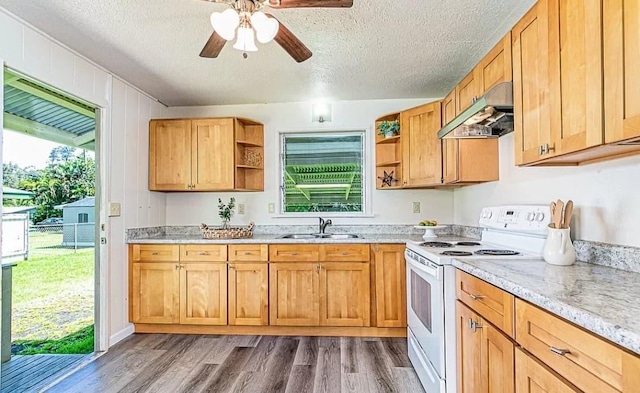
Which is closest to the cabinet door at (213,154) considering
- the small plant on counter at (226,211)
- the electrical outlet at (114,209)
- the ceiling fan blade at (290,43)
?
the small plant on counter at (226,211)

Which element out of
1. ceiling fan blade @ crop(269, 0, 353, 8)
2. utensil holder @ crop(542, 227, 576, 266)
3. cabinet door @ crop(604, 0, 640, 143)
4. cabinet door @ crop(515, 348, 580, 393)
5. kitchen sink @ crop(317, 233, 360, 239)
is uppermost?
ceiling fan blade @ crop(269, 0, 353, 8)

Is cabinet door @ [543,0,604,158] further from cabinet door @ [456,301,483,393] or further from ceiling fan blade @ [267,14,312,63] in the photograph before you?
ceiling fan blade @ [267,14,312,63]

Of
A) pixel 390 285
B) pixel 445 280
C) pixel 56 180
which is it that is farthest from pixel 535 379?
pixel 56 180

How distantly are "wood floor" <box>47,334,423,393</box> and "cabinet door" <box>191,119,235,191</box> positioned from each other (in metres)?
1.48

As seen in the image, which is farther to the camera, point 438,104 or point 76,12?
point 438,104

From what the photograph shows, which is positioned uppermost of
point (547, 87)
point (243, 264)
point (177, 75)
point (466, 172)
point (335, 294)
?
point (177, 75)

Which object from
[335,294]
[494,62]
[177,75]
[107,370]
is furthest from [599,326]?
[177,75]

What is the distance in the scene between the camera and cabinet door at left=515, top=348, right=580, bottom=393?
40.1 inches

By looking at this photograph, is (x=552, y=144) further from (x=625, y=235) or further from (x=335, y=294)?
(x=335, y=294)

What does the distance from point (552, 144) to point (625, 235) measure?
1.65ft

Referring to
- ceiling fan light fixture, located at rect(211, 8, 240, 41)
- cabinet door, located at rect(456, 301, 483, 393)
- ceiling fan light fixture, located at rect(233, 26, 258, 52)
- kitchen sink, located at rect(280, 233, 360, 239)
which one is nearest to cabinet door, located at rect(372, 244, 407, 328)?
kitchen sink, located at rect(280, 233, 360, 239)

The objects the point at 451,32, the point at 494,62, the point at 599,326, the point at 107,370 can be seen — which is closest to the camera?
the point at 599,326

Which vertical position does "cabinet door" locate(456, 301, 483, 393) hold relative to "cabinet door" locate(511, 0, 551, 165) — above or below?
below

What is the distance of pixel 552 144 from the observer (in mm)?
1479
